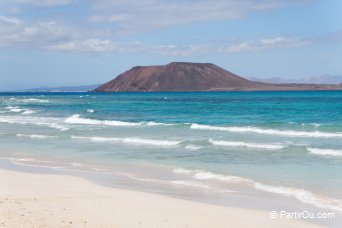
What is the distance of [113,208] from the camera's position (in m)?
10.6

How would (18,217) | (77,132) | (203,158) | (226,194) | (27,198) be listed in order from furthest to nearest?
(77,132) < (203,158) < (226,194) < (27,198) < (18,217)

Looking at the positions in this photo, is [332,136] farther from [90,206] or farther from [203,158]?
[90,206]

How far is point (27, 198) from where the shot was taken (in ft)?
37.3

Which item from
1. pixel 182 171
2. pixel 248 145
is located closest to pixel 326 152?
pixel 248 145

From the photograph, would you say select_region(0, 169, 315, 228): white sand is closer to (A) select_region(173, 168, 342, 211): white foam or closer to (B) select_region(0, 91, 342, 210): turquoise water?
(A) select_region(173, 168, 342, 211): white foam

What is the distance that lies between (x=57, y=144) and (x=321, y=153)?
484 inches

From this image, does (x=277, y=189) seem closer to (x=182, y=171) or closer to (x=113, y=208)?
(x=182, y=171)

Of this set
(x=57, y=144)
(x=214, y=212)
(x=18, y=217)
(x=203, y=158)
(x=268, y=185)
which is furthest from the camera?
(x=57, y=144)

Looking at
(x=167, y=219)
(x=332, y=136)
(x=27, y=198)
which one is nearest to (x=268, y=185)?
(x=167, y=219)

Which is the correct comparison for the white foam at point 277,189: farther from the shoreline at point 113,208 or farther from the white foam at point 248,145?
the white foam at point 248,145

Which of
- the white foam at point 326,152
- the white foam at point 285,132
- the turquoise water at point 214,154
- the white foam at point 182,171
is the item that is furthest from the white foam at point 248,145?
the white foam at point 182,171

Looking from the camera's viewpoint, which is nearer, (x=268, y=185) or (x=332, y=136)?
(x=268, y=185)

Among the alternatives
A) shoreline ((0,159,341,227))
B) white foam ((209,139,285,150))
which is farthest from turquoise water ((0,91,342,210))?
shoreline ((0,159,341,227))

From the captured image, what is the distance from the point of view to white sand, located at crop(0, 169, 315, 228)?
30.3 ft
